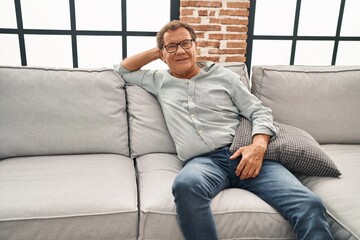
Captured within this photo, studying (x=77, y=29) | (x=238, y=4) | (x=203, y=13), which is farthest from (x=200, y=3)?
(x=77, y=29)

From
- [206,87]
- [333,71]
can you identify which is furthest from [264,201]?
[333,71]

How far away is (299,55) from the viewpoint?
300 centimetres

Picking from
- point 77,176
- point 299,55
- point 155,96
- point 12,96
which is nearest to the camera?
point 77,176

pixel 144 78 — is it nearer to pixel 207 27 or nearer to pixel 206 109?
pixel 206 109

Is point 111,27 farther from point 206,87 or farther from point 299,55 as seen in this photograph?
point 299,55

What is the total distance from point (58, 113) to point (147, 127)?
0.48m

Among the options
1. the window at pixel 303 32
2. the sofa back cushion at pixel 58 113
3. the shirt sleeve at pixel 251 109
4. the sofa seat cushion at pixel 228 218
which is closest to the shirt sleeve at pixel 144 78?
the sofa back cushion at pixel 58 113

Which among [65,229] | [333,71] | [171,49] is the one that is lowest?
[65,229]

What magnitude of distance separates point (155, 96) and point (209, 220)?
87 centimetres

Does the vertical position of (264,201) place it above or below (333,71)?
below

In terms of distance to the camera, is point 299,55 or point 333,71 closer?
point 333,71

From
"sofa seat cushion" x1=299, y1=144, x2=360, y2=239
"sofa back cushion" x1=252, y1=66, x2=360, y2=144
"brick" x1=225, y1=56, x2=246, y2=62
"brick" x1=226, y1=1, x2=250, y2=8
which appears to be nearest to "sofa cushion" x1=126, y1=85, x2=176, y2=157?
"sofa back cushion" x1=252, y1=66, x2=360, y2=144

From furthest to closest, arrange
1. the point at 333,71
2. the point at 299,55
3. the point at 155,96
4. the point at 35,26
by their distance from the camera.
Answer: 1. the point at 299,55
2. the point at 35,26
3. the point at 333,71
4. the point at 155,96

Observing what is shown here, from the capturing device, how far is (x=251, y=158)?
145 cm
